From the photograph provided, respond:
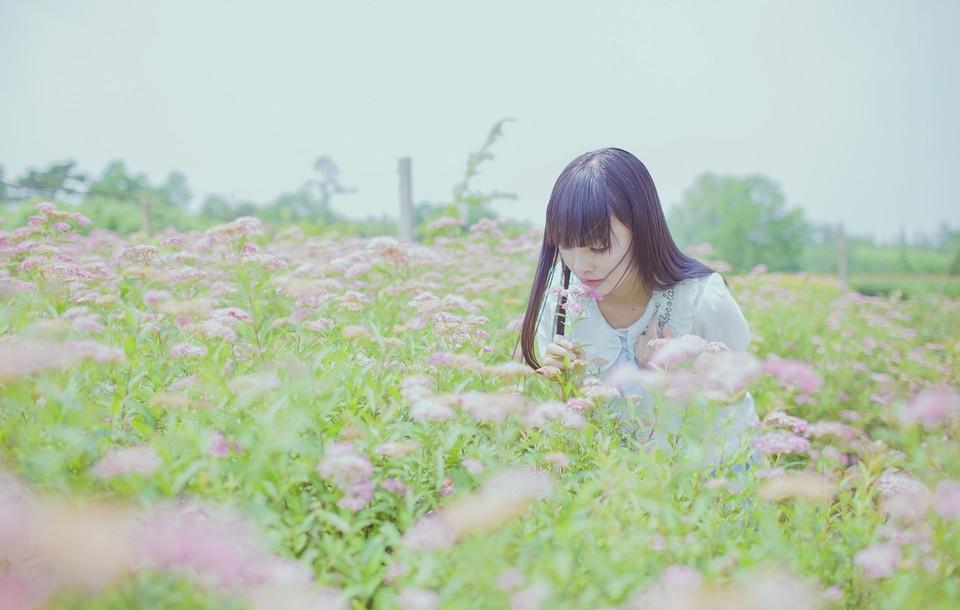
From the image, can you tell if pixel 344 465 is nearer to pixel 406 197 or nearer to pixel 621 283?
pixel 621 283

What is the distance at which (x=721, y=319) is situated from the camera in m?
2.62

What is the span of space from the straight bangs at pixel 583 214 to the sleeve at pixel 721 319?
1.89ft

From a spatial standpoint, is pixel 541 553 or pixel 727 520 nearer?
pixel 541 553

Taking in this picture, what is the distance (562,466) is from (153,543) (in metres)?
1.11

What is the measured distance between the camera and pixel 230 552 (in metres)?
1.15

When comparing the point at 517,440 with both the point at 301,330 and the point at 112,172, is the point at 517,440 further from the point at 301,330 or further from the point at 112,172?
the point at 112,172

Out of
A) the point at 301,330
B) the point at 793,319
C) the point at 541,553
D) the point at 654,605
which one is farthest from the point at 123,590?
the point at 793,319

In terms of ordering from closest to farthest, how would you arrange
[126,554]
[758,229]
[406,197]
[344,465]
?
1. [126,554]
2. [344,465]
3. [406,197]
4. [758,229]

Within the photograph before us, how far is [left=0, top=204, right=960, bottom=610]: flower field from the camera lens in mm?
1227

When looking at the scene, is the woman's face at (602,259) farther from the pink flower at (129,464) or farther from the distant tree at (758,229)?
the distant tree at (758,229)

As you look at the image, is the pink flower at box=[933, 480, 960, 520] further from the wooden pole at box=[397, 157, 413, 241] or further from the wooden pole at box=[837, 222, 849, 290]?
the wooden pole at box=[837, 222, 849, 290]

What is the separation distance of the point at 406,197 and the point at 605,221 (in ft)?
18.5

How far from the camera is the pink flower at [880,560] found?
1.39m

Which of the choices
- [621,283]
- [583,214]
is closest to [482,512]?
[583,214]
